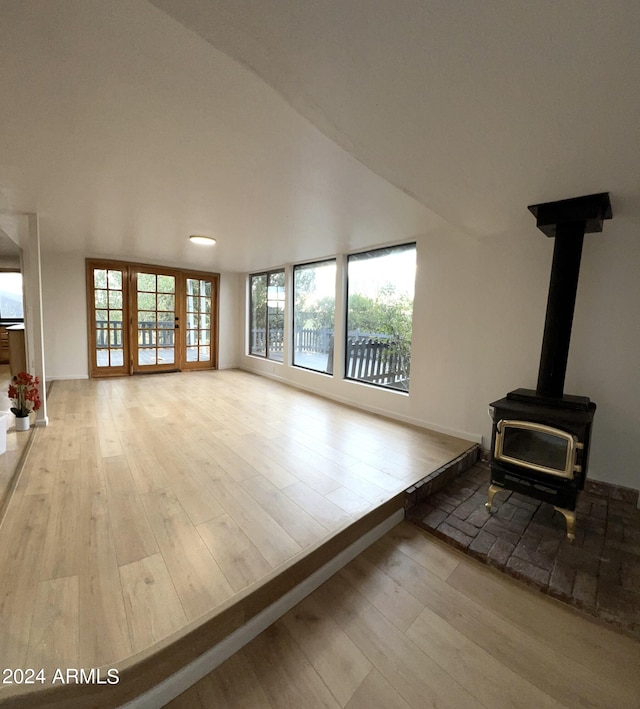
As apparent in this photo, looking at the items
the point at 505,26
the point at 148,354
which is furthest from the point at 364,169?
the point at 148,354

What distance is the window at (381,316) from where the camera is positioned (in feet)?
12.6

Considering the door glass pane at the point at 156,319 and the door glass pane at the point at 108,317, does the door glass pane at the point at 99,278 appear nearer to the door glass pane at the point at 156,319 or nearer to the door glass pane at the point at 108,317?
the door glass pane at the point at 108,317

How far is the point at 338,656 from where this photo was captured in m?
1.24

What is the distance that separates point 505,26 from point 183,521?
7.88 feet

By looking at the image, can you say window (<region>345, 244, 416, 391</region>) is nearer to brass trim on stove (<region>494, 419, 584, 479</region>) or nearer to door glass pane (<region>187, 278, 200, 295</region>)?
brass trim on stove (<region>494, 419, 584, 479</region>)

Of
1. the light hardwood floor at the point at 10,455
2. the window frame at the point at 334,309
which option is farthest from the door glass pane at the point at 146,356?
the window frame at the point at 334,309

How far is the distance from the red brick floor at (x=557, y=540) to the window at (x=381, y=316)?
5.84 feet

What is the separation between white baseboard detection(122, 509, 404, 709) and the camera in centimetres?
107

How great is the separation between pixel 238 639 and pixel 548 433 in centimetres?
201

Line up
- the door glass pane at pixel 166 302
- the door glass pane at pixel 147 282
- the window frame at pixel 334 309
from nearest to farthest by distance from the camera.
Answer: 1. the window frame at pixel 334 309
2. the door glass pane at pixel 147 282
3. the door glass pane at pixel 166 302

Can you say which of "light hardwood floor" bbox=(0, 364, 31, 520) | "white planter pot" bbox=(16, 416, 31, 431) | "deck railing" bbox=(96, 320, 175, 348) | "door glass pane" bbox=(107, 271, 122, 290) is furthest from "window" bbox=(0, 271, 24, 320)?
"white planter pot" bbox=(16, 416, 31, 431)

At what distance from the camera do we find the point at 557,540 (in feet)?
6.15

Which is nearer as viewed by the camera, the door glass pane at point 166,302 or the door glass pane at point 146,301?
the door glass pane at point 146,301

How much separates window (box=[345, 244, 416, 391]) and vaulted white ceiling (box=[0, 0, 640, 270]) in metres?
1.47
